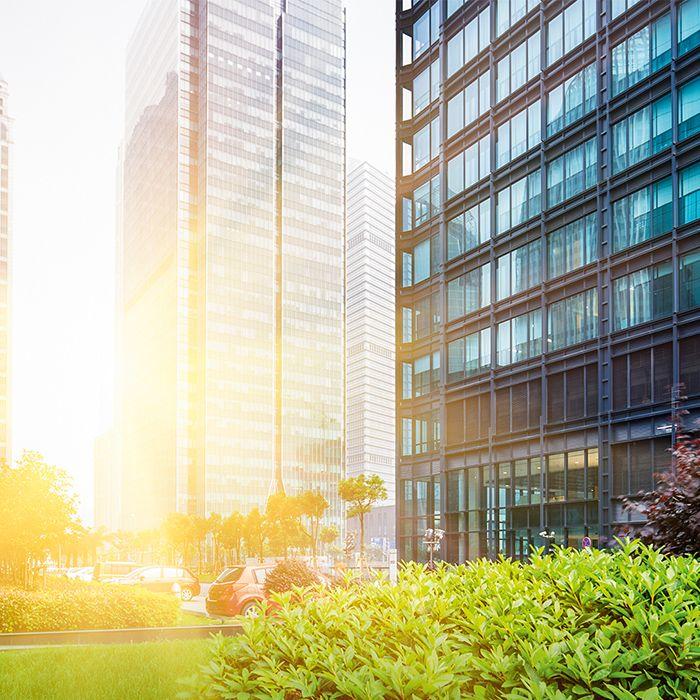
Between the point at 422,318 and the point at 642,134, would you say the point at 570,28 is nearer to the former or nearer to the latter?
the point at 642,134

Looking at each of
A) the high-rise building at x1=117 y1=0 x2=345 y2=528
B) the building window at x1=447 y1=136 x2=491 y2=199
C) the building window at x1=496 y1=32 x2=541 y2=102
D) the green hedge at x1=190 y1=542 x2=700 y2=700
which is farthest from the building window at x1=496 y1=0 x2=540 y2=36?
the high-rise building at x1=117 y1=0 x2=345 y2=528

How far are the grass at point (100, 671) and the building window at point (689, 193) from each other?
86.1ft

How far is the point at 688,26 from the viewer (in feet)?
116

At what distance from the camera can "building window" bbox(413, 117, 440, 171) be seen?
5422 cm

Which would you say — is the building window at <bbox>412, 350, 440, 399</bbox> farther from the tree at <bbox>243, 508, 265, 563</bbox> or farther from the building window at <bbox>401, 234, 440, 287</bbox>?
the tree at <bbox>243, 508, 265, 563</bbox>

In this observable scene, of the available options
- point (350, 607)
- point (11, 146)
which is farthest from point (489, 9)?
point (11, 146)

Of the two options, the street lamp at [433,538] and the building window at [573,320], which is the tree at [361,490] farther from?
the building window at [573,320]

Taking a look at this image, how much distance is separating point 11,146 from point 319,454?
285 feet

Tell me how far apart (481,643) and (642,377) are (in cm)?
3273

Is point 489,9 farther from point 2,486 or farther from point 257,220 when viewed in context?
point 257,220

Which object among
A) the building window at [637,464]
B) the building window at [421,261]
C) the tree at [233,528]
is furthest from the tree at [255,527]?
the building window at [637,464]

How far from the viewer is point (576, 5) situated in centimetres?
4197

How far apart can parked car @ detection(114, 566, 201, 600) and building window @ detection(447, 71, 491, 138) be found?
28324 millimetres

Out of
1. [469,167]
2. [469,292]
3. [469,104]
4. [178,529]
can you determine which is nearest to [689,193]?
[469,292]
